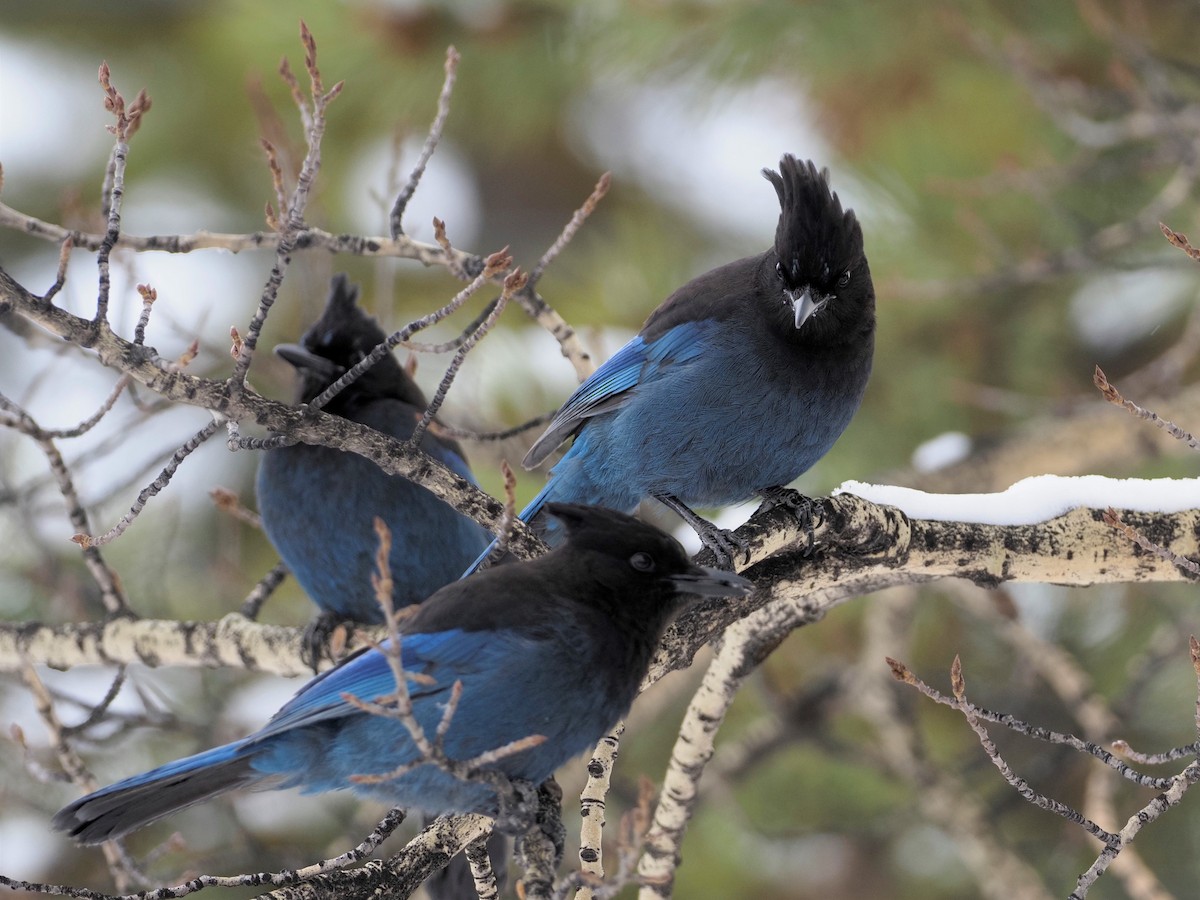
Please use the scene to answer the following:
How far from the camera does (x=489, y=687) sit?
2.95 m

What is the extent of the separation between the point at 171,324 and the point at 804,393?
92.5 inches

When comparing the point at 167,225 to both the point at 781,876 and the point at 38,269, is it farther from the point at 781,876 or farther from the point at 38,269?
the point at 781,876

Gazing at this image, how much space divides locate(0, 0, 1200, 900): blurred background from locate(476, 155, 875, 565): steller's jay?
3.47ft

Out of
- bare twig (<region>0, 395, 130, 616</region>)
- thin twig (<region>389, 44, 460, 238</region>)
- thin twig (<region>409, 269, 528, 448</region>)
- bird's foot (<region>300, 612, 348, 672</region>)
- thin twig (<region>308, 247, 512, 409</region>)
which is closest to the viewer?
thin twig (<region>308, 247, 512, 409</region>)

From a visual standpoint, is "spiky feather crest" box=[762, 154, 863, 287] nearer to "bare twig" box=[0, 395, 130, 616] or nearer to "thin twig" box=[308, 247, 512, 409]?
"thin twig" box=[308, 247, 512, 409]

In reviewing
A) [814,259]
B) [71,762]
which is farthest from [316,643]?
[814,259]

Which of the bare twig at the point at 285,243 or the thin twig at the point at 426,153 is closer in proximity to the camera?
the bare twig at the point at 285,243

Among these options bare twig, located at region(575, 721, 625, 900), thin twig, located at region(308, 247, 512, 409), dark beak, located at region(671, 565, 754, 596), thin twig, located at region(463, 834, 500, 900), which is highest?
thin twig, located at region(308, 247, 512, 409)

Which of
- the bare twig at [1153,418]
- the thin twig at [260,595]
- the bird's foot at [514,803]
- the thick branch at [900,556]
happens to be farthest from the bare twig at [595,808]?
the thin twig at [260,595]

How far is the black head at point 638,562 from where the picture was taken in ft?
10.0

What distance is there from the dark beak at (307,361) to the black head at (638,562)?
224cm

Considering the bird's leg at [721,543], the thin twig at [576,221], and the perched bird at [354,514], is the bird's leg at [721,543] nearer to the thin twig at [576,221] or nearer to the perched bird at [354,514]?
the thin twig at [576,221]

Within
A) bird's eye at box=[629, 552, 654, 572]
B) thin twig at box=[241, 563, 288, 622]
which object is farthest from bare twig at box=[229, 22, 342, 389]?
thin twig at box=[241, 563, 288, 622]

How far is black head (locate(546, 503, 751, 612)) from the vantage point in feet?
10.0
